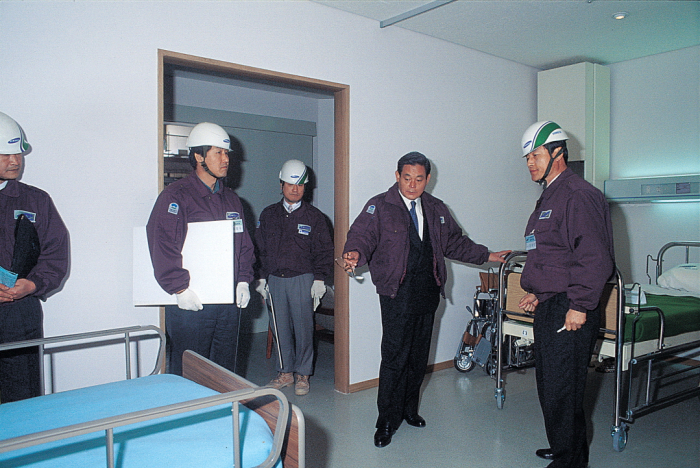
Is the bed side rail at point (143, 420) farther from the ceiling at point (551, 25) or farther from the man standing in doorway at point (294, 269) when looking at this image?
the ceiling at point (551, 25)

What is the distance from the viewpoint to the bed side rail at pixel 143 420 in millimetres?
1234

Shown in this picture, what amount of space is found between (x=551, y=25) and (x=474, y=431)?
10.6ft

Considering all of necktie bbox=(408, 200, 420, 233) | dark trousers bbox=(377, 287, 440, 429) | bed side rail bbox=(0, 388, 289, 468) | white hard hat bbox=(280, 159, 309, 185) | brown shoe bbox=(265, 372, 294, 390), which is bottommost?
→ brown shoe bbox=(265, 372, 294, 390)

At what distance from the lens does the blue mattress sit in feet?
4.80

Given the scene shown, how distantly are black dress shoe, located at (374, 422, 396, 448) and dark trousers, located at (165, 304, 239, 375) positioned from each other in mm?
980

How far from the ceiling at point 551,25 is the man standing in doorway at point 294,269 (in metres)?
1.53

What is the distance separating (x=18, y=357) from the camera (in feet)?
8.30

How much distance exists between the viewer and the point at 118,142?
10.0 ft

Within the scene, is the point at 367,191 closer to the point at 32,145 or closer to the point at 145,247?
the point at 145,247

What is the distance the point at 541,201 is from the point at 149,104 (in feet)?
7.76

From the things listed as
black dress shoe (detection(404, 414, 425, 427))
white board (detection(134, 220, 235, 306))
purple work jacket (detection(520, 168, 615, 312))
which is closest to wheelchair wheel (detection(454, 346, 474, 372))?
black dress shoe (detection(404, 414, 425, 427))

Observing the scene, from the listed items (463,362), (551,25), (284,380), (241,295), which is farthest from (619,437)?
(551,25)

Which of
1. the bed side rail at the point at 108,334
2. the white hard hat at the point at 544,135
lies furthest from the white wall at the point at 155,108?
the white hard hat at the point at 544,135

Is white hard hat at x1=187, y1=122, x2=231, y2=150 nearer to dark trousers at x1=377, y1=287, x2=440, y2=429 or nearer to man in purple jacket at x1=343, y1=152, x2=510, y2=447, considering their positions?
man in purple jacket at x1=343, y1=152, x2=510, y2=447
